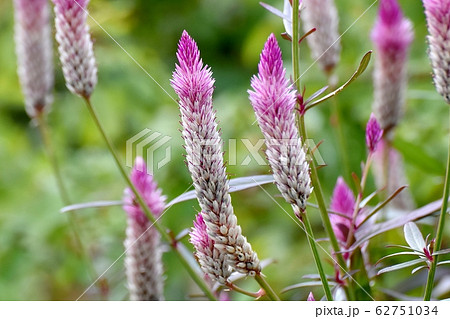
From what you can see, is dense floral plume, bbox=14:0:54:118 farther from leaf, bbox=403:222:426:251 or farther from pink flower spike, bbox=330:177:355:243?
leaf, bbox=403:222:426:251

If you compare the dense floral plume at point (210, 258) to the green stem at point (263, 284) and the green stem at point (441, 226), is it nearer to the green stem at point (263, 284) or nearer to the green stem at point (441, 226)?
the green stem at point (263, 284)

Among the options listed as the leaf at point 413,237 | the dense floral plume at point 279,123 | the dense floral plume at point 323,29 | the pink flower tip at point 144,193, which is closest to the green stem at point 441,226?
the leaf at point 413,237

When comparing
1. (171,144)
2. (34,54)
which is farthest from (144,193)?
(171,144)

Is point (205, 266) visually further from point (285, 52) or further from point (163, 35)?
point (163, 35)

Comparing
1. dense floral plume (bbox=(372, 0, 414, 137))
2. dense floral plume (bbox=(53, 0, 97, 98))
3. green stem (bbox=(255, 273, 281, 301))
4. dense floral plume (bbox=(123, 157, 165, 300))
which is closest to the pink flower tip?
dense floral plume (bbox=(123, 157, 165, 300))

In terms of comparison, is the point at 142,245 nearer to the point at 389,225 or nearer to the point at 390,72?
the point at 389,225
